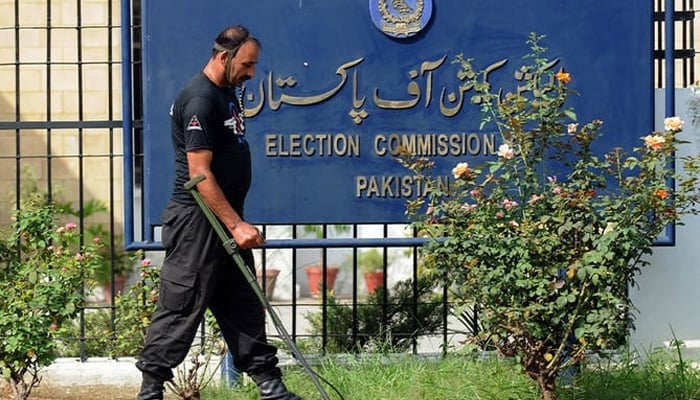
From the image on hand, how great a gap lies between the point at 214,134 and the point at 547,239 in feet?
5.02

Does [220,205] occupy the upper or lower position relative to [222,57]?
lower

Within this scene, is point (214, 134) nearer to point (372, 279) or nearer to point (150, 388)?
point (150, 388)

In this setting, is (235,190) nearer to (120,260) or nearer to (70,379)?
(70,379)

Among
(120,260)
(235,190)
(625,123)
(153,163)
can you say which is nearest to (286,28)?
(153,163)

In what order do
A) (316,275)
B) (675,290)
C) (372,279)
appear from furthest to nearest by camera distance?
(316,275)
(372,279)
(675,290)

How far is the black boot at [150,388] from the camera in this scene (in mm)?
5334

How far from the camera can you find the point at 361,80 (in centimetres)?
659

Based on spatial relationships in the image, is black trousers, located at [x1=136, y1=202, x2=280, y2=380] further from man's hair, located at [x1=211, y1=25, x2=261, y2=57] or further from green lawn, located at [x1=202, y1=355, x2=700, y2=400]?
green lawn, located at [x1=202, y1=355, x2=700, y2=400]

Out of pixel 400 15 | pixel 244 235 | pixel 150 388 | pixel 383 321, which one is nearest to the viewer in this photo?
pixel 244 235

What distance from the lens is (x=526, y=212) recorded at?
554 centimetres

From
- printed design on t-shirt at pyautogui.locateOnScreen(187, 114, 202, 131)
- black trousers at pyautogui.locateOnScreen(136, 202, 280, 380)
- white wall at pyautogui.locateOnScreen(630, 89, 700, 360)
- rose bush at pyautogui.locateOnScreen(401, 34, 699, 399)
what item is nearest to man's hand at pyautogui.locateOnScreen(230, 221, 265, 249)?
black trousers at pyautogui.locateOnScreen(136, 202, 280, 380)

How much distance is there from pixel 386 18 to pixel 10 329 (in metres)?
2.52

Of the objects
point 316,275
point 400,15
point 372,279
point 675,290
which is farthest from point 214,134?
point 316,275

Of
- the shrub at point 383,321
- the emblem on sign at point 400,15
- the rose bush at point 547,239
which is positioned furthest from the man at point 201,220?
the shrub at point 383,321
